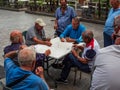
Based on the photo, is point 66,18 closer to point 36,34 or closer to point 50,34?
point 36,34

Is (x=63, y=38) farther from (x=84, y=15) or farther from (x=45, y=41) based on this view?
(x=84, y=15)

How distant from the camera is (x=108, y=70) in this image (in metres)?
3.16

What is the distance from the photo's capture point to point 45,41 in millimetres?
5816

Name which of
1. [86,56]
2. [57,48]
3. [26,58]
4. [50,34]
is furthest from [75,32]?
[50,34]

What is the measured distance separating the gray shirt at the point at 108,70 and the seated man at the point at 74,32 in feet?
8.33

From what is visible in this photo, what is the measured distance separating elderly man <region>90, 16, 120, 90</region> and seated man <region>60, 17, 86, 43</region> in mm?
2522

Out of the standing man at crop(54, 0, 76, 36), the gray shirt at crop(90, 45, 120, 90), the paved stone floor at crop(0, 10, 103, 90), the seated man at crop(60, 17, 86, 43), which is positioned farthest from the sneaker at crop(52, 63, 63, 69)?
the gray shirt at crop(90, 45, 120, 90)

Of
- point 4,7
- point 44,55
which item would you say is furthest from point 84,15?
point 44,55

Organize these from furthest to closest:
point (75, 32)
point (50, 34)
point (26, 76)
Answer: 1. point (50, 34)
2. point (75, 32)
3. point (26, 76)

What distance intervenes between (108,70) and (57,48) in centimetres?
243

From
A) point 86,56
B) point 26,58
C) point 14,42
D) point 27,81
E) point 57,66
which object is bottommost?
point 57,66

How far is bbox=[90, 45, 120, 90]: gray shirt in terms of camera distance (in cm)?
313

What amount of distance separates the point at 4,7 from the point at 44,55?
1477cm

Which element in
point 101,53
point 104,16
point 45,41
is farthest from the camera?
point 104,16
